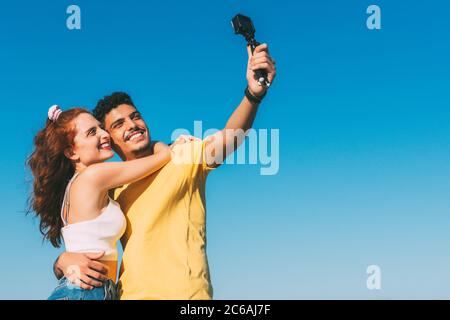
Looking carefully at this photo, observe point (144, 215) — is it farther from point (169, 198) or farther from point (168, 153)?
point (168, 153)

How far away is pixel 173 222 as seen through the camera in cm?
604

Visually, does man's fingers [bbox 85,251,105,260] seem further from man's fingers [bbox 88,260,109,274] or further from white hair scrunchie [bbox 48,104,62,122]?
white hair scrunchie [bbox 48,104,62,122]

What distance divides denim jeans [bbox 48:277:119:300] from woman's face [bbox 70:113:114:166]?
4.36ft

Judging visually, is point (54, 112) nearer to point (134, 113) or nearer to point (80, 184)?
point (134, 113)

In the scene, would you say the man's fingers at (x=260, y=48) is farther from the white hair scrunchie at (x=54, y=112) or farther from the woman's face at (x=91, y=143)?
the white hair scrunchie at (x=54, y=112)

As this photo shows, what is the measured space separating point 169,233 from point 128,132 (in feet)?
4.09

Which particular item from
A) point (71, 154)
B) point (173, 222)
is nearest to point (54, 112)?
point (71, 154)

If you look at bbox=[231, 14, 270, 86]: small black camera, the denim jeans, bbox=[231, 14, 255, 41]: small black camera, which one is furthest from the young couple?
bbox=[231, 14, 255, 41]: small black camera

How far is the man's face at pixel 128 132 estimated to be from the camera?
6.52 metres

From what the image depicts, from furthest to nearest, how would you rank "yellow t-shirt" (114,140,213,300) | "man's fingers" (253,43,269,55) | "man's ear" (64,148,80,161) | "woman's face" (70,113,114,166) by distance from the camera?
"man's ear" (64,148,80,161), "woman's face" (70,113,114,166), "man's fingers" (253,43,269,55), "yellow t-shirt" (114,140,213,300)

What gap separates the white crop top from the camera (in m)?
6.04

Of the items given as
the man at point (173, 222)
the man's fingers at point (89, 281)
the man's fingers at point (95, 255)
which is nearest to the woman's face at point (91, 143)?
the man at point (173, 222)
